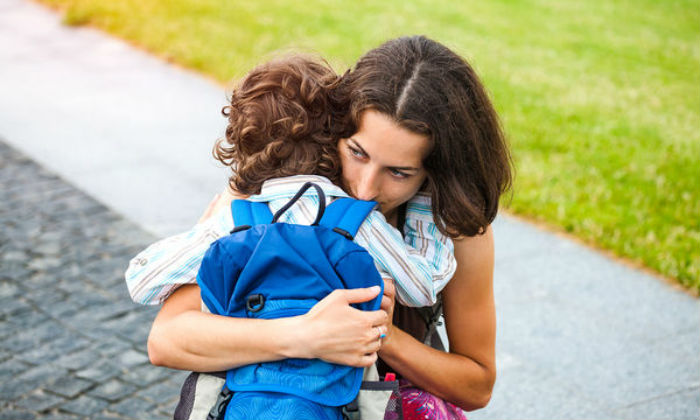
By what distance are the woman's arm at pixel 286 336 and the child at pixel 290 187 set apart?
0.48ft

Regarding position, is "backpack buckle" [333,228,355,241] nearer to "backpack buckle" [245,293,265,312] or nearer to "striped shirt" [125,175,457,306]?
"striped shirt" [125,175,457,306]

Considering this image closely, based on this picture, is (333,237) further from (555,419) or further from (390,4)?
(390,4)

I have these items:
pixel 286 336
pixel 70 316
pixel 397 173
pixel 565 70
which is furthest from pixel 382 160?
pixel 565 70

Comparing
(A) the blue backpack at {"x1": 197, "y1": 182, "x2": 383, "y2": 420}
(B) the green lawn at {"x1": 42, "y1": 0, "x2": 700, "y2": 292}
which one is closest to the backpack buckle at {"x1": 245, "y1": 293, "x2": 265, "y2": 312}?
(A) the blue backpack at {"x1": 197, "y1": 182, "x2": 383, "y2": 420}

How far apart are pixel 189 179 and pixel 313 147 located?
420cm

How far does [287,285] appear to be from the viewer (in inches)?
68.1

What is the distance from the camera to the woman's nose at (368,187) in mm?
1979

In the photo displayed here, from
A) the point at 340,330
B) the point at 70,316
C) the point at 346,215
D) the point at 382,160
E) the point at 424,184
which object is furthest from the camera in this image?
the point at 70,316

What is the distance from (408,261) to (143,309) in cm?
267

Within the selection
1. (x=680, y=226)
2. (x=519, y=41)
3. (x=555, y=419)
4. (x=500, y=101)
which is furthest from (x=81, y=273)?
(x=519, y=41)

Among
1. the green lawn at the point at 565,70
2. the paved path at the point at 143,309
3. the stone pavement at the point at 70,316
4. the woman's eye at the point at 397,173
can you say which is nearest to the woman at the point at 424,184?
the woman's eye at the point at 397,173

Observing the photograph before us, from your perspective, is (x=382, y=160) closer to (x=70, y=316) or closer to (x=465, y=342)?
(x=465, y=342)

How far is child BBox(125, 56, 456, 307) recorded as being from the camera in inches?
73.3

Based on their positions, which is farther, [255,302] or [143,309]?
[143,309]
